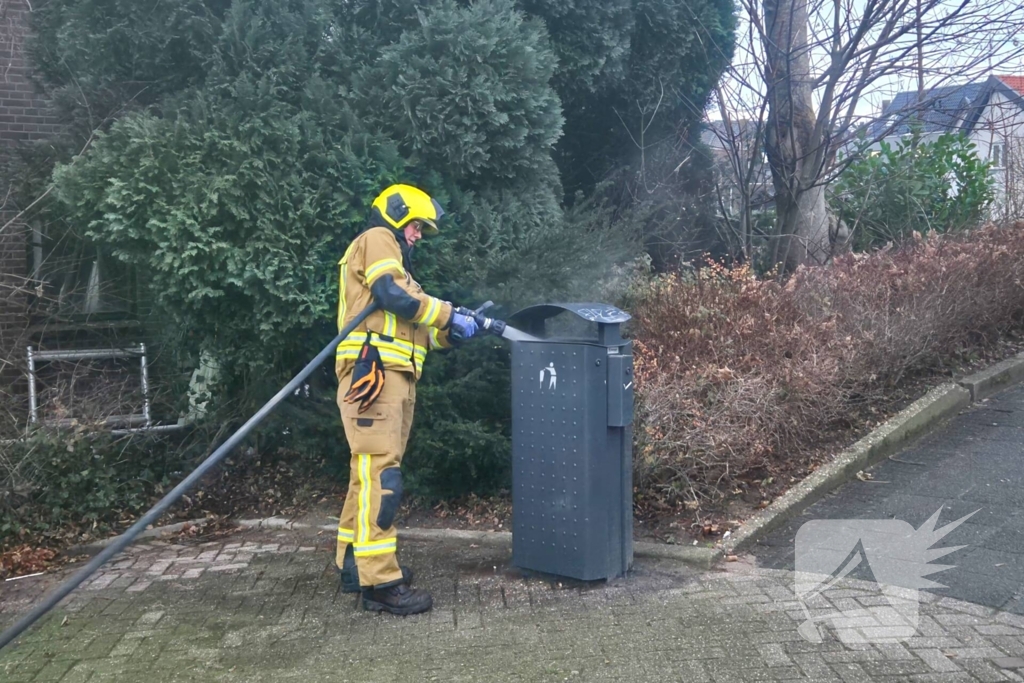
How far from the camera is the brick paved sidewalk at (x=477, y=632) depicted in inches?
146

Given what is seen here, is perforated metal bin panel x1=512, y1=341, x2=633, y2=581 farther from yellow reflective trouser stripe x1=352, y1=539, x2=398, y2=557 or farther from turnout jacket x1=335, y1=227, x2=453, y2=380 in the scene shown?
yellow reflective trouser stripe x1=352, y1=539, x2=398, y2=557

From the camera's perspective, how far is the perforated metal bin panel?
441 cm

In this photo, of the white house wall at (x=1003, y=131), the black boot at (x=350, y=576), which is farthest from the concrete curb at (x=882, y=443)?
the white house wall at (x=1003, y=131)

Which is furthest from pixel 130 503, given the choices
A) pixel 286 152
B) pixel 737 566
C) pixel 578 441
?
pixel 737 566

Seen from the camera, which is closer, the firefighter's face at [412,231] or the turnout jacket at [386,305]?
the turnout jacket at [386,305]

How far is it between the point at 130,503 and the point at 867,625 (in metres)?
4.22

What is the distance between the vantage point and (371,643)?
408 centimetres

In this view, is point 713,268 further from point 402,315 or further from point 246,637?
point 246,637

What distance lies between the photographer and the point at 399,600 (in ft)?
14.3

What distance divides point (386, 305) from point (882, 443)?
11.4 ft

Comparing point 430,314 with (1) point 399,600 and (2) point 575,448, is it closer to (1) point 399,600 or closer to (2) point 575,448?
(2) point 575,448

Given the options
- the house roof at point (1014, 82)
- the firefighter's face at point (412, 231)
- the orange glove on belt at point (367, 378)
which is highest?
the house roof at point (1014, 82)

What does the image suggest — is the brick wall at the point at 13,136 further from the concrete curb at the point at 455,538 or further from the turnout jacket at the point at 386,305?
the turnout jacket at the point at 386,305

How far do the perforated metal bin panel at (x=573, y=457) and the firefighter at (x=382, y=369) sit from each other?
1.45 feet
